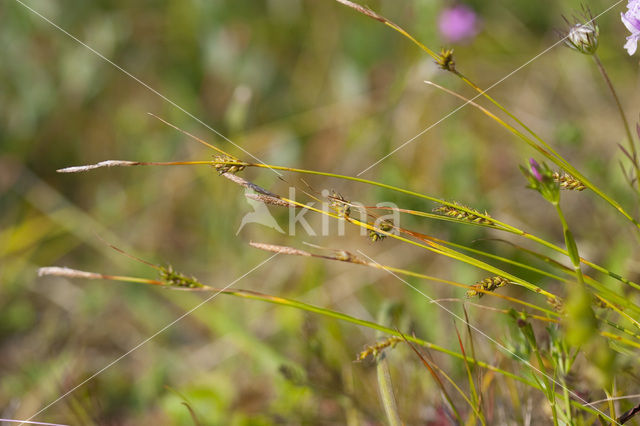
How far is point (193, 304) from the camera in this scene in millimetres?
1666

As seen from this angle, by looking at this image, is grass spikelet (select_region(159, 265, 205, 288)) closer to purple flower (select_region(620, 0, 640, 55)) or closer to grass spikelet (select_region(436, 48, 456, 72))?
grass spikelet (select_region(436, 48, 456, 72))

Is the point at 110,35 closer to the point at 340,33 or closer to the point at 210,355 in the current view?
the point at 340,33

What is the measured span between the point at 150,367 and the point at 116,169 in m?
0.89

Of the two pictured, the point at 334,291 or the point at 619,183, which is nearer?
the point at 619,183

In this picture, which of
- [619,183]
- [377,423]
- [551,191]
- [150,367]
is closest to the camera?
[551,191]

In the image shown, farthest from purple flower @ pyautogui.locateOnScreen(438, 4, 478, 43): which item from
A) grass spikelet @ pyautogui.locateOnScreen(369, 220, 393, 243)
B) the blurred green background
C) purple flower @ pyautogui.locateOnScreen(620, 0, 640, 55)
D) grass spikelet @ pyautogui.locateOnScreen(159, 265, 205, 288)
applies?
grass spikelet @ pyautogui.locateOnScreen(159, 265, 205, 288)

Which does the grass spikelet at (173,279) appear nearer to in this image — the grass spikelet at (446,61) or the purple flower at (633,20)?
the grass spikelet at (446,61)

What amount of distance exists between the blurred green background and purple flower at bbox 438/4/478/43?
0.05m

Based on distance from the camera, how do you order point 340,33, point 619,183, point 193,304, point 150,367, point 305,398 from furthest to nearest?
point 340,33 < point 193,304 < point 150,367 < point 619,183 < point 305,398

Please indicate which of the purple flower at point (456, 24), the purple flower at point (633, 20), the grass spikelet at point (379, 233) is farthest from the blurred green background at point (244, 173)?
the purple flower at point (633, 20)

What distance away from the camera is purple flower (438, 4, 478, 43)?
1.96 meters

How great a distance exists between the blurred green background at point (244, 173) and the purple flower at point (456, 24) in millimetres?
49

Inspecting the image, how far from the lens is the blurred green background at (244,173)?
4.62 feet

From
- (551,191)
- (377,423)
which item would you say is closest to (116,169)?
(377,423)
